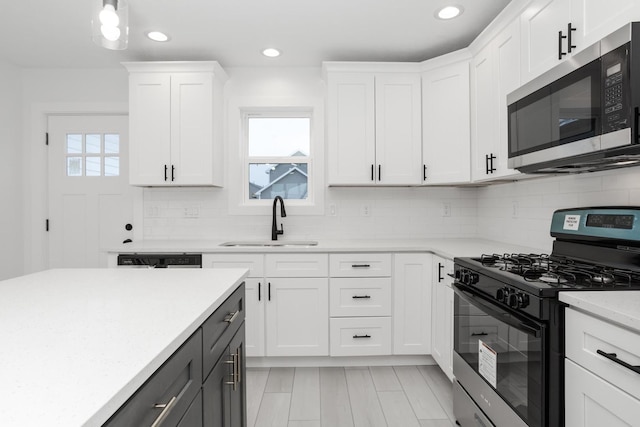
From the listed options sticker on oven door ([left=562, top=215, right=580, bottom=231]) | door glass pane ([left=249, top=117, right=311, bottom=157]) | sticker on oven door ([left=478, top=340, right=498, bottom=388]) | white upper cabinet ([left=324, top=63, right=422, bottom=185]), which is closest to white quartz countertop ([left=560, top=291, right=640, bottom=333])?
sticker on oven door ([left=478, top=340, right=498, bottom=388])

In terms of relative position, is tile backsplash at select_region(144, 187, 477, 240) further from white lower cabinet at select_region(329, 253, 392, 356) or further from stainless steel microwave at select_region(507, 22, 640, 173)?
stainless steel microwave at select_region(507, 22, 640, 173)

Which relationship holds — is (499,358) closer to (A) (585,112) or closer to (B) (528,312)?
(B) (528,312)

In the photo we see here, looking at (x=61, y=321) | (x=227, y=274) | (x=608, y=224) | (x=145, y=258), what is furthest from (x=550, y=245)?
(x=145, y=258)

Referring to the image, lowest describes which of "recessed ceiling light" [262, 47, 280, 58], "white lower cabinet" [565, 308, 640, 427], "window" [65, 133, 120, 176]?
"white lower cabinet" [565, 308, 640, 427]

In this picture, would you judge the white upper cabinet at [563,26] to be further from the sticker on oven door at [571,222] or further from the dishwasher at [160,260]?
the dishwasher at [160,260]

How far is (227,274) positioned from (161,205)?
2.15 m

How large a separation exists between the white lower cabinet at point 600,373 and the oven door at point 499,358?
87mm

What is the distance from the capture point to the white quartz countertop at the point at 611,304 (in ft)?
3.23

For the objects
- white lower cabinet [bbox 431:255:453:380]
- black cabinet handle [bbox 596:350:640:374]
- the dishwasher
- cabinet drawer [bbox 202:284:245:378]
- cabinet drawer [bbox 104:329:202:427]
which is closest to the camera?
cabinet drawer [bbox 104:329:202:427]

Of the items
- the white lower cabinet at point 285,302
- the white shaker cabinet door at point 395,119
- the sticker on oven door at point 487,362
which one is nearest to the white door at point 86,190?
the white lower cabinet at point 285,302

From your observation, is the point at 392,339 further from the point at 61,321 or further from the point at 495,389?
the point at 61,321

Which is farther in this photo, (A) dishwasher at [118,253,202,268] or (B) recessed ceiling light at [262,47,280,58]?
(B) recessed ceiling light at [262,47,280,58]

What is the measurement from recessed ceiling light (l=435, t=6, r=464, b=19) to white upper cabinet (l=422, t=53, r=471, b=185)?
14.1 inches

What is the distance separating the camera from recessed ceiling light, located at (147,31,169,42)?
2740 millimetres
